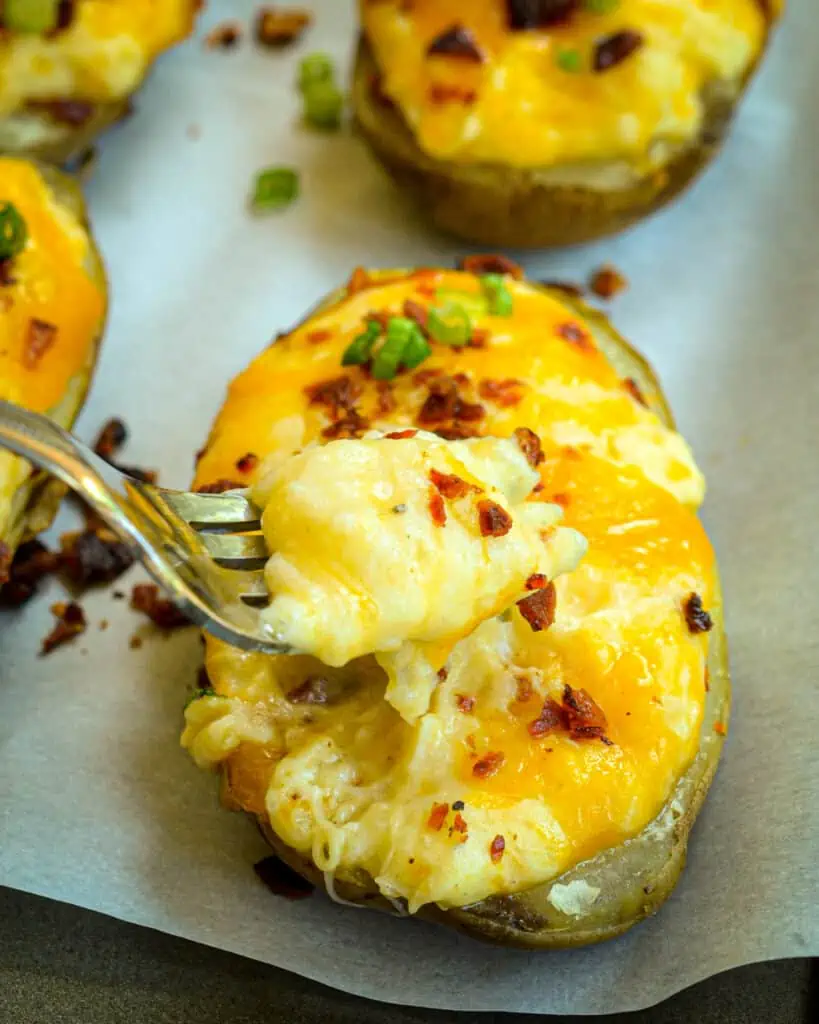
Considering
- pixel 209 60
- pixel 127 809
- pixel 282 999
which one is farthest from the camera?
pixel 209 60


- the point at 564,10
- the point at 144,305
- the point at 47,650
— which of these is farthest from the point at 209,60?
the point at 47,650

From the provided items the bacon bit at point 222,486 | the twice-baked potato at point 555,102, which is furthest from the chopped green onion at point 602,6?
the bacon bit at point 222,486

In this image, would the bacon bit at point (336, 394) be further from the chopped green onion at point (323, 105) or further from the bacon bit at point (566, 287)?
the chopped green onion at point (323, 105)

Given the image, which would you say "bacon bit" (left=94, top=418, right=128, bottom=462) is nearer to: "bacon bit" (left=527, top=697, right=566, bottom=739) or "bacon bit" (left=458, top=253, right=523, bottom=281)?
"bacon bit" (left=458, top=253, right=523, bottom=281)

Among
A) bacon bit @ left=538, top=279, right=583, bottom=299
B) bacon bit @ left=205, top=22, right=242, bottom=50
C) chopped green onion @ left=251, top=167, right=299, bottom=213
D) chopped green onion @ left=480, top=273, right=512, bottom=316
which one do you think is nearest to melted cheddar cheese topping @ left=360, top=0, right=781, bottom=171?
bacon bit @ left=538, top=279, right=583, bottom=299

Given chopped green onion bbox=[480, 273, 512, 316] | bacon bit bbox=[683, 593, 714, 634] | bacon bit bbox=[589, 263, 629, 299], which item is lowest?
bacon bit bbox=[589, 263, 629, 299]

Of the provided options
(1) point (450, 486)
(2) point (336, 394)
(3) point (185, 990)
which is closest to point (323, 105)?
(2) point (336, 394)

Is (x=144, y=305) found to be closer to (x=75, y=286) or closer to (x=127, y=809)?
(x=75, y=286)
